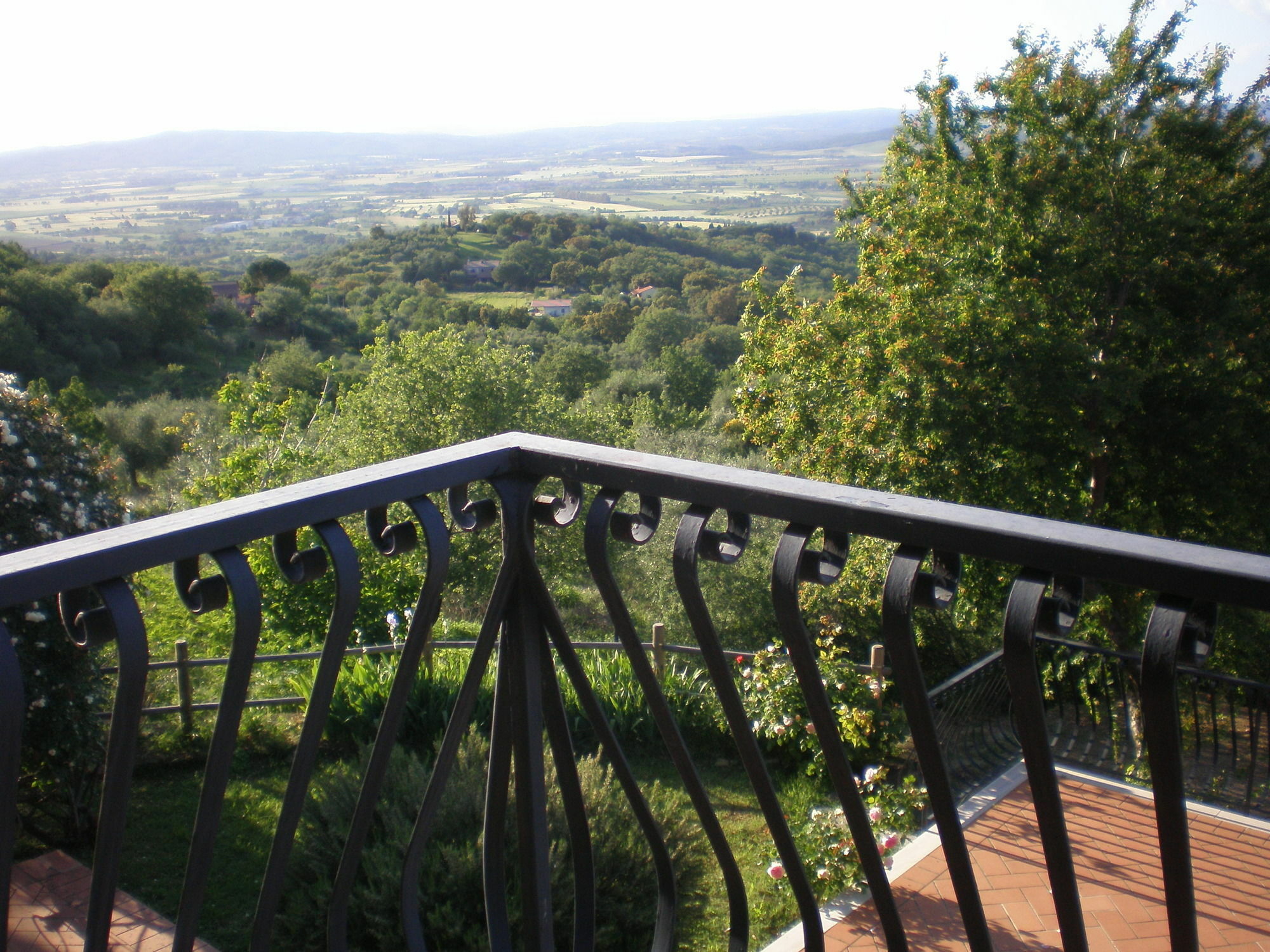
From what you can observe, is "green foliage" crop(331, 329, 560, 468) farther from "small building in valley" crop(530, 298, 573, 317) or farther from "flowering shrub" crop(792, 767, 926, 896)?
"small building in valley" crop(530, 298, 573, 317)

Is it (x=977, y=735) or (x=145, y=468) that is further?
(x=145, y=468)

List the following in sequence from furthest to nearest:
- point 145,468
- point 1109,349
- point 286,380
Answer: point 286,380
point 145,468
point 1109,349

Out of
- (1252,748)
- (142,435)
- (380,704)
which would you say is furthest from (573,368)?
(1252,748)

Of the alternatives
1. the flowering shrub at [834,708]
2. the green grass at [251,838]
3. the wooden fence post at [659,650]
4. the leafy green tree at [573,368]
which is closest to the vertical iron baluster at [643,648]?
the green grass at [251,838]

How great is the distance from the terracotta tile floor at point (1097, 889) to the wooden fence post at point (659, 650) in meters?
2.45

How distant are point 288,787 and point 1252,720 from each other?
5723 mm

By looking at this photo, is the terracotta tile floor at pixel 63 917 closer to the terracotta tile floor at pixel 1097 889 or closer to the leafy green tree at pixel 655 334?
the terracotta tile floor at pixel 1097 889

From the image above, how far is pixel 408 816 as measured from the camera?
331cm

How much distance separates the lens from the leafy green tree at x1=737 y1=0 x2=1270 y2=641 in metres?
8.73

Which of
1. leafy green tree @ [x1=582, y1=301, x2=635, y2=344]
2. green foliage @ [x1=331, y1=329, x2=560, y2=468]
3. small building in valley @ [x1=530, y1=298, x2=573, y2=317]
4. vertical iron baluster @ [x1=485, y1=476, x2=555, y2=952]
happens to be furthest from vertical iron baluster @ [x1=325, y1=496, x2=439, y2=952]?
small building in valley @ [x1=530, y1=298, x2=573, y2=317]

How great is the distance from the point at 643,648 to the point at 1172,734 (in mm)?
609

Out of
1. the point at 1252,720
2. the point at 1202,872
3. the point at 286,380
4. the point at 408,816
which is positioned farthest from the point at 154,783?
the point at 286,380

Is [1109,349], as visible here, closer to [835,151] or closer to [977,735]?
[977,735]

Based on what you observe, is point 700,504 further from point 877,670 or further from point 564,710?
point 877,670
